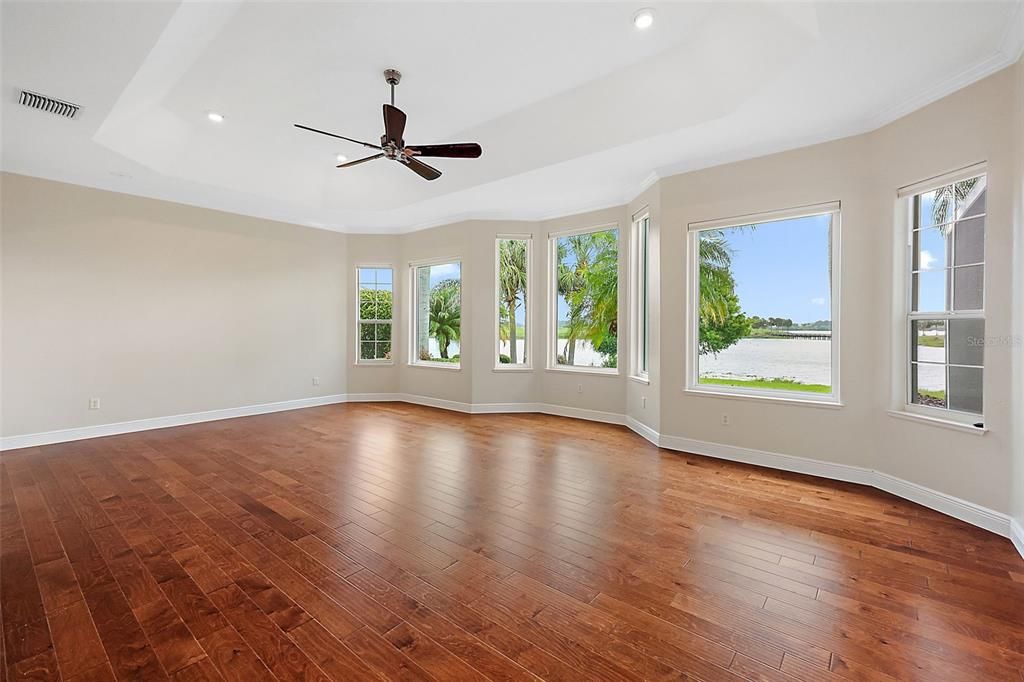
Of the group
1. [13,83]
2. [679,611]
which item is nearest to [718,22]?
[679,611]

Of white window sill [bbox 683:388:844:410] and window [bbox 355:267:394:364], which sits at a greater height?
window [bbox 355:267:394:364]

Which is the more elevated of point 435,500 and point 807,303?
point 807,303

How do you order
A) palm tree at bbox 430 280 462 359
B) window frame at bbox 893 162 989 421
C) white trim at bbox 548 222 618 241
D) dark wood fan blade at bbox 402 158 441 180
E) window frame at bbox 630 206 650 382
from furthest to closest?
palm tree at bbox 430 280 462 359 → white trim at bbox 548 222 618 241 → window frame at bbox 630 206 650 382 → dark wood fan blade at bbox 402 158 441 180 → window frame at bbox 893 162 989 421

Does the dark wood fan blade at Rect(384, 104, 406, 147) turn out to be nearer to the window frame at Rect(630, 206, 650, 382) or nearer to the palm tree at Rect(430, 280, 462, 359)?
the window frame at Rect(630, 206, 650, 382)

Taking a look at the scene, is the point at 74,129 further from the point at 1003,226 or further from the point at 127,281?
the point at 1003,226

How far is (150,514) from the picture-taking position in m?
3.06

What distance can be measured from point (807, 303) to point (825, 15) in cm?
232

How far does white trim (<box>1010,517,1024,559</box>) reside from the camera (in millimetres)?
2559

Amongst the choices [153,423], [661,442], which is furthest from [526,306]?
[153,423]

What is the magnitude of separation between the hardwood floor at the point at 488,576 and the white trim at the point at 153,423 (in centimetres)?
66

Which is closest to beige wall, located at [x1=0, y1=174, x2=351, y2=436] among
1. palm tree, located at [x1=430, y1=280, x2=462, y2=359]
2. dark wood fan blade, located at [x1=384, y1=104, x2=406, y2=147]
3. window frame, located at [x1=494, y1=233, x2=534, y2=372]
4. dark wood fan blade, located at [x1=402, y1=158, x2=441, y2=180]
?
palm tree, located at [x1=430, y1=280, x2=462, y2=359]

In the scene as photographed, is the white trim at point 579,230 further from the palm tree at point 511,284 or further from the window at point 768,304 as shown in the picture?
the window at point 768,304

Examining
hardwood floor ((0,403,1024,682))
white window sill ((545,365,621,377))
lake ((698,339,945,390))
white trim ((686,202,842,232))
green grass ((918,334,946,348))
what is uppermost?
white trim ((686,202,842,232))

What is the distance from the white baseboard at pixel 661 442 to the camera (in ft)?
9.75
